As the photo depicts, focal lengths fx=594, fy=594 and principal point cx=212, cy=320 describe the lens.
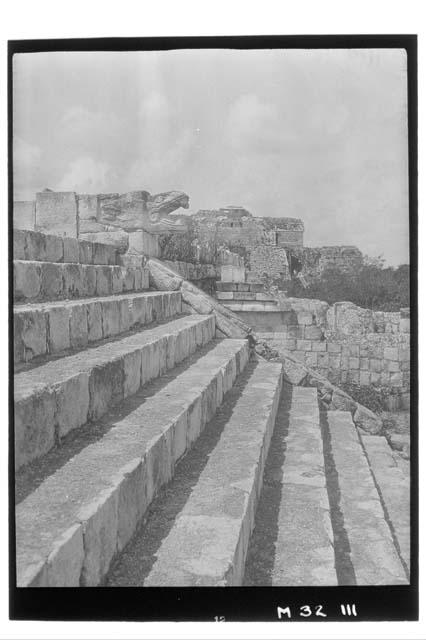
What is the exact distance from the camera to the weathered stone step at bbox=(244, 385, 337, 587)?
10.6 ft

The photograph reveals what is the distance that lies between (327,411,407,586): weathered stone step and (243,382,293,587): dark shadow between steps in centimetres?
57

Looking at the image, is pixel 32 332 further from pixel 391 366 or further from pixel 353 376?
pixel 353 376

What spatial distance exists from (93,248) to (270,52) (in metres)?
3.58

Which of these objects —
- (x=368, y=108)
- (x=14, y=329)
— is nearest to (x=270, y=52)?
(x=368, y=108)

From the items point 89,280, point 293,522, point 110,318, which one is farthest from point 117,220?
point 293,522

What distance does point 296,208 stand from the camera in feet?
18.2

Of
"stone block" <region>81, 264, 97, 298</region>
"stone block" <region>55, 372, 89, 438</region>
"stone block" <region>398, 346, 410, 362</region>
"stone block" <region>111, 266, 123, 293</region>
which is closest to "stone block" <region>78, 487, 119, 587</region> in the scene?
"stone block" <region>55, 372, 89, 438</region>

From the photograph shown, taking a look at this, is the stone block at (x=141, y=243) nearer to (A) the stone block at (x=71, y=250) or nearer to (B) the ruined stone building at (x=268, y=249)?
(A) the stone block at (x=71, y=250)

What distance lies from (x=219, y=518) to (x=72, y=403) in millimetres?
1038

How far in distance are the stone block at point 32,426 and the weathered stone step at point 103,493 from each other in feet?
0.56

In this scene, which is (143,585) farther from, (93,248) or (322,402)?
(322,402)

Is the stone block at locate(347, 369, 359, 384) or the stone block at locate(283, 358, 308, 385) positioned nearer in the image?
the stone block at locate(283, 358, 308, 385)

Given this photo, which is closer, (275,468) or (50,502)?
(50,502)

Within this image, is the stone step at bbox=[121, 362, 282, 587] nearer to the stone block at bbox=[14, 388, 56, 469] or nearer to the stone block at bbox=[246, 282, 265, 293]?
the stone block at bbox=[14, 388, 56, 469]
